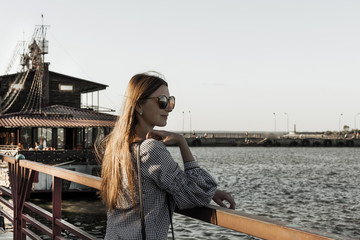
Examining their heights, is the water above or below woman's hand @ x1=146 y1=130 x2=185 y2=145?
below

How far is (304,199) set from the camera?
33.6m

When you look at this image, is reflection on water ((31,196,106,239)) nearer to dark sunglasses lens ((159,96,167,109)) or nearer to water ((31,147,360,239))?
water ((31,147,360,239))

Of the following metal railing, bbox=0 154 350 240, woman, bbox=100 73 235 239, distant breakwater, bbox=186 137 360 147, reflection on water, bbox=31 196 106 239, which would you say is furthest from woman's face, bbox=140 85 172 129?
distant breakwater, bbox=186 137 360 147

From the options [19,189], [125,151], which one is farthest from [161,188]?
[19,189]

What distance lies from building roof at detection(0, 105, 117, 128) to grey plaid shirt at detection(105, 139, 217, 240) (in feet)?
96.5

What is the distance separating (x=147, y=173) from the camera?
2336 millimetres

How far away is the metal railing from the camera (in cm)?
188

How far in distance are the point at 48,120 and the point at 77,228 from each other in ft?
96.7

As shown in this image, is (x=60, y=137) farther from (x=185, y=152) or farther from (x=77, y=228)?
(x=185, y=152)

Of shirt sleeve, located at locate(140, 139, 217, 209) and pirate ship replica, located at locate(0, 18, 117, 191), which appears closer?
shirt sleeve, located at locate(140, 139, 217, 209)

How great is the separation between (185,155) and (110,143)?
442mm

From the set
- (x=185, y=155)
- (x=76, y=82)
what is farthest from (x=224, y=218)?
(x=76, y=82)

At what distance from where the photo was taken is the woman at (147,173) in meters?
2.33

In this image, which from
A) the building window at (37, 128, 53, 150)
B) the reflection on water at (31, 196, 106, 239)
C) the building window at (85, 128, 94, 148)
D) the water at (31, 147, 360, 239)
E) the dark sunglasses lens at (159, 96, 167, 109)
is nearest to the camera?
the dark sunglasses lens at (159, 96, 167, 109)
